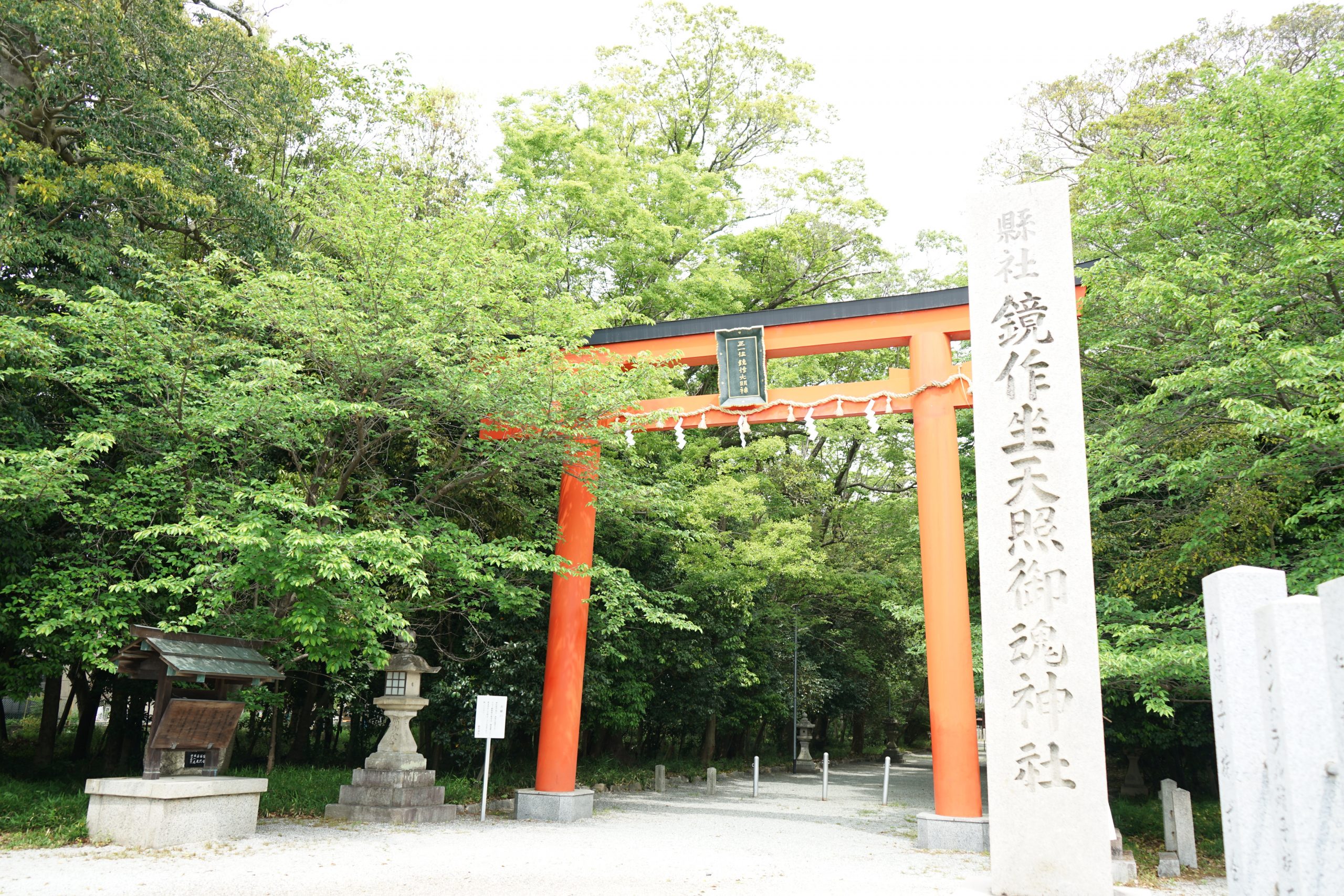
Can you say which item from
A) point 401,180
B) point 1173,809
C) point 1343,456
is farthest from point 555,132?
point 1173,809

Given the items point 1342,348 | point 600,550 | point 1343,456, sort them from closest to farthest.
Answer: point 1342,348 → point 1343,456 → point 600,550

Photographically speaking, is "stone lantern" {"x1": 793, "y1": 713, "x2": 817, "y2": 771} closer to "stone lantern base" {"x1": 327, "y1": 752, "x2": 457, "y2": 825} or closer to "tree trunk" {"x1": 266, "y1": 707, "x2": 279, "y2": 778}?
"tree trunk" {"x1": 266, "y1": 707, "x2": 279, "y2": 778}

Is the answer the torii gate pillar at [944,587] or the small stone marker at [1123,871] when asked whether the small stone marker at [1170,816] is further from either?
the torii gate pillar at [944,587]

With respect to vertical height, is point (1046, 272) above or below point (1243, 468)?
above

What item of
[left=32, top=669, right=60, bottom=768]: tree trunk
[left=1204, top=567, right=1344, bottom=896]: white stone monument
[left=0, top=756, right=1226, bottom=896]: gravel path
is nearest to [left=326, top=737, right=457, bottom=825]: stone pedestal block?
[left=0, top=756, right=1226, bottom=896]: gravel path

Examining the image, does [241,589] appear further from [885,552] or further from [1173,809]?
[885,552]

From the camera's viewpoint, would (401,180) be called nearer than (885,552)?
Yes

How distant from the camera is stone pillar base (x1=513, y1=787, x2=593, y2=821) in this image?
11.5 meters

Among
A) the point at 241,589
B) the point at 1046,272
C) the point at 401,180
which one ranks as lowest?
the point at 241,589

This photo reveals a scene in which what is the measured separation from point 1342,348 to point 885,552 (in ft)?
42.4

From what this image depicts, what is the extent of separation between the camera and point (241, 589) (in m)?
9.82

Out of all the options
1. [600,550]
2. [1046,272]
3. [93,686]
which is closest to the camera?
[1046,272]

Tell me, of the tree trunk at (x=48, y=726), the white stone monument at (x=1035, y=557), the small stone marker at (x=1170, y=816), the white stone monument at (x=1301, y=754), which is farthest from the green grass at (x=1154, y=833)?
the tree trunk at (x=48, y=726)

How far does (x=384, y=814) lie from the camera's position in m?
10.8
